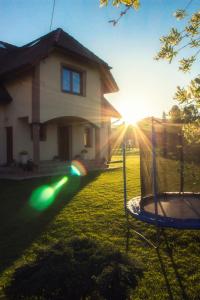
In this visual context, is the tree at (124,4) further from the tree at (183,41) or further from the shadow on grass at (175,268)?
the shadow on grass at (175,268)

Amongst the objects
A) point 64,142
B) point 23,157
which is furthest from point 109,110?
point 23,157

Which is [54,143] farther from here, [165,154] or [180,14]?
[180,14]

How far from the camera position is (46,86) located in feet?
46.7

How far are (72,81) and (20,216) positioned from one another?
442 inches

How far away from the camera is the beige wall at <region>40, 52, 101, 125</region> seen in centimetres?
1415

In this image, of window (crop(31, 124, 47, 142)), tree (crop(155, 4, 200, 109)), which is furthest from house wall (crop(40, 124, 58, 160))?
tree (crop(155, 4, 200, 109))

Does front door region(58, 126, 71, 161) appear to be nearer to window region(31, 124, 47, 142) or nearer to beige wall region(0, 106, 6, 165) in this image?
window region(31, 124, 47, 142)

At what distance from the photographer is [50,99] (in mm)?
14398

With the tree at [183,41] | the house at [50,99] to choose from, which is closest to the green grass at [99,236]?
the tree at [183,41]

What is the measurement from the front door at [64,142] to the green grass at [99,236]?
856 centimetres

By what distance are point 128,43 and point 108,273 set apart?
3.33 metres

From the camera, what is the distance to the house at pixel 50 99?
13.9 metres

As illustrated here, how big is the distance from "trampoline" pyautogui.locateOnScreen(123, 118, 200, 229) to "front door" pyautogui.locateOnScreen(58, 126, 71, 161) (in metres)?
11.1

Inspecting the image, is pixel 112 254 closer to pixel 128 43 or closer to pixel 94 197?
pixel 128 43
